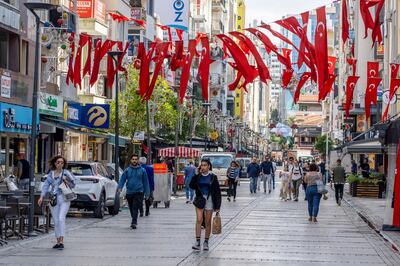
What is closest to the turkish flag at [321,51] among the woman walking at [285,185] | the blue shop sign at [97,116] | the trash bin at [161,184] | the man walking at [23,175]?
the trash bin at [161,184]

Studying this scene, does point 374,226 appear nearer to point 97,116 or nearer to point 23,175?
point 23,175

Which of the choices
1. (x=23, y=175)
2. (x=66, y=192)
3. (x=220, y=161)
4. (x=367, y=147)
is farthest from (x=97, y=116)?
(x=66, y=192)

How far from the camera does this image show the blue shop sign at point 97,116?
44969 millimetres

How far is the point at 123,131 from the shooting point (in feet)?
189

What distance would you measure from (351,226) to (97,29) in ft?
101

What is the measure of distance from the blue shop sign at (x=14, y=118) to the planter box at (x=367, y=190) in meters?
15.8

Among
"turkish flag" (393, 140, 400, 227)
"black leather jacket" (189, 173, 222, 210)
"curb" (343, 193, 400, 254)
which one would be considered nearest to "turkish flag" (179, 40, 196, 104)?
"turkish flag" (393, 140, 400, 227)

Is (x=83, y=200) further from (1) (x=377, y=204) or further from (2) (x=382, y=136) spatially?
(1) (x=377, y=204)

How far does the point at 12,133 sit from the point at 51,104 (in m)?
2.58

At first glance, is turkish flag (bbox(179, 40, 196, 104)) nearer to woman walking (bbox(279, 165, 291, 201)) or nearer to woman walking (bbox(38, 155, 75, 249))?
woman walking (bbox(38, 155, 75, 249))

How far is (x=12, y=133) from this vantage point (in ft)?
135

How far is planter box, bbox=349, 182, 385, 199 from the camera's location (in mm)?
46438

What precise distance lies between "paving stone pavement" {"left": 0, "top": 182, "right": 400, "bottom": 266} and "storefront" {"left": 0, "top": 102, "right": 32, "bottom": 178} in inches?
452

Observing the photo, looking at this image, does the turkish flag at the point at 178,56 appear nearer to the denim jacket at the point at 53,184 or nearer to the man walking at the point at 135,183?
the man walking at the point at 135,183
